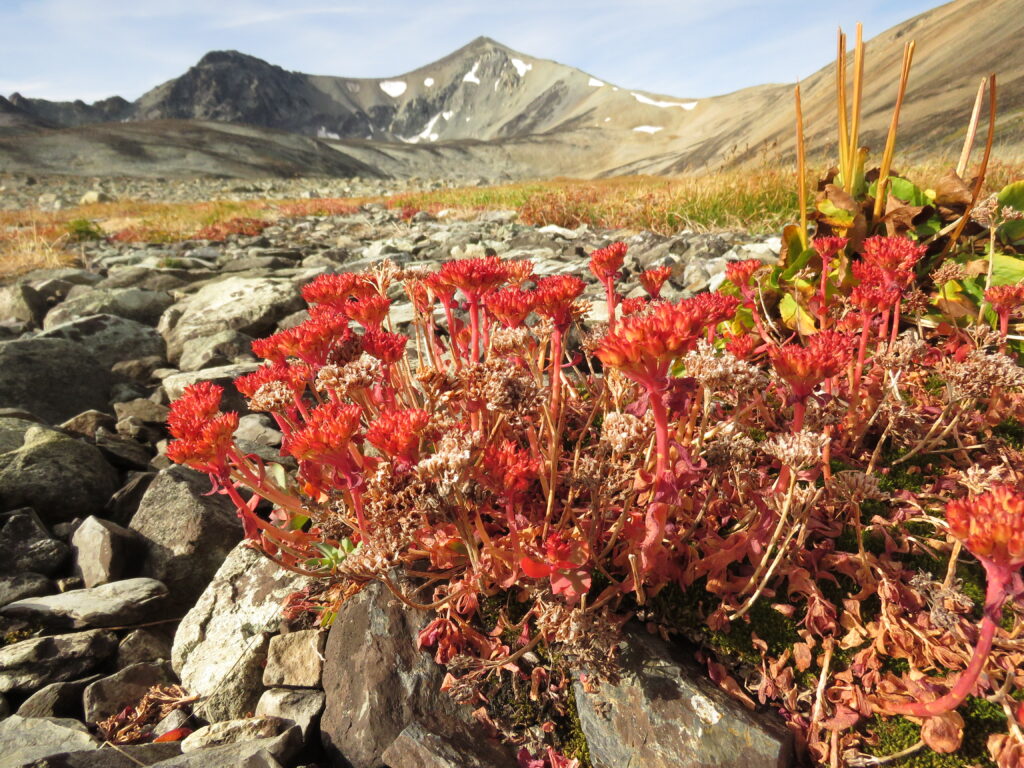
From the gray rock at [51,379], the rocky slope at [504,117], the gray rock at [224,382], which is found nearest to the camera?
the gray rock at [224,382]

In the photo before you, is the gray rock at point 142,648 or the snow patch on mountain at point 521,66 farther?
the snow patch on mountain at point 521,66

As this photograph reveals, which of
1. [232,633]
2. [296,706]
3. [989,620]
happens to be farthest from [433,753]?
[989,620]

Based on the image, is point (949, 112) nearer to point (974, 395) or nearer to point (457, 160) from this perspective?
point (974, 395)

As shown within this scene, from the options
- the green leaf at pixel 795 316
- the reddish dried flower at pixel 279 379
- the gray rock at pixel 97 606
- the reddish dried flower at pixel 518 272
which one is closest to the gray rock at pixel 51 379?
the gray rock at pixel 97 606

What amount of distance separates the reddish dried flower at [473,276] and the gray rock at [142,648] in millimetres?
2202

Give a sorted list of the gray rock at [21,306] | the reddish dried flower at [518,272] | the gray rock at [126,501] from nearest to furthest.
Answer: the reddish dried flower at [518,272] < the gray rock at [126,501] < the gray rock at [21,306]

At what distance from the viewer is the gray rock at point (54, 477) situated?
3.25 meters

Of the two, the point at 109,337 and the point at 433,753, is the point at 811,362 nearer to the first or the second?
the point at 433,753

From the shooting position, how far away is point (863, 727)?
172 cm

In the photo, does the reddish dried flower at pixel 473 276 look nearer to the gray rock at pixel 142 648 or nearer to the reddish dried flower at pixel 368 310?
the reddish dried flower at pixel 368 310

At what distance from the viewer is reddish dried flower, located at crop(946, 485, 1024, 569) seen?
3.69 ft

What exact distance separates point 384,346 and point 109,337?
525 cm

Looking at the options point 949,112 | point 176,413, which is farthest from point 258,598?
point 949,112

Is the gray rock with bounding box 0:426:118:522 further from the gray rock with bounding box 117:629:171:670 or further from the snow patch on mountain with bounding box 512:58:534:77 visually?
the snow patch on mountain with bounding box 512:58:534:77
